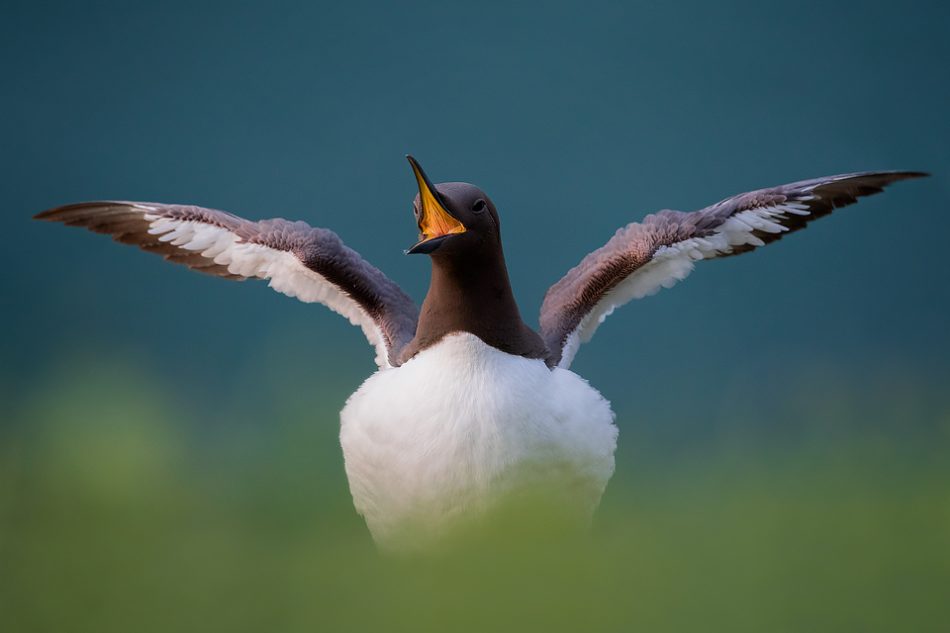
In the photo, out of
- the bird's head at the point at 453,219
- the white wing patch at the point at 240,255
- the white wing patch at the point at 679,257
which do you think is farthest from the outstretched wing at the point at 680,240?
the white wing patch at the point at 240,255

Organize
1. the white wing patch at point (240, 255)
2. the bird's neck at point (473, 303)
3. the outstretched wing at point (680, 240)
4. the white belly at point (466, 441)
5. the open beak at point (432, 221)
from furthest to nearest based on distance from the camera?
the white wing patch at point (240, 255)
the outstretched wing at point (680, 240)
the bird's neck at point (473, 303)
the white belly at point (466, 441)
the open beak at point (432, 221)

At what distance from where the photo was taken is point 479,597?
167 centimetres

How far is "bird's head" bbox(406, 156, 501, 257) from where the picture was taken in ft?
13.6

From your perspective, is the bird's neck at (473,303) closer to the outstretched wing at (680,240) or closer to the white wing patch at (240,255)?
the outstretched wing at (680,240)

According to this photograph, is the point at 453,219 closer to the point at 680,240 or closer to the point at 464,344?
the point at 464,344

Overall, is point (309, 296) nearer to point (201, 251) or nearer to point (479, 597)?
point (201, 251)

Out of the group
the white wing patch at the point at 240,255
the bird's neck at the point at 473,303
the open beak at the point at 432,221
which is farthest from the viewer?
the white wing patch at the point at 240,255

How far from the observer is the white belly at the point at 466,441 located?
4145 mm

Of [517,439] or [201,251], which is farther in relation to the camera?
[201,251]


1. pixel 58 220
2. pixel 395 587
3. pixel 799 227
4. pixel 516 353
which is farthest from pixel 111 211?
pixel 395 587

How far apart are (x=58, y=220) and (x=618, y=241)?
2.71m

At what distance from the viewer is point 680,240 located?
511cm

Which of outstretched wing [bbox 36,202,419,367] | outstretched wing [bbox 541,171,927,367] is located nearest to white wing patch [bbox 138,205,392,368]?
outstretched wing [bbox 36,202,419,367]

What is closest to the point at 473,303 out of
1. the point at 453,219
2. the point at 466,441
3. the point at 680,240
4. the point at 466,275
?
the point at 466,275
